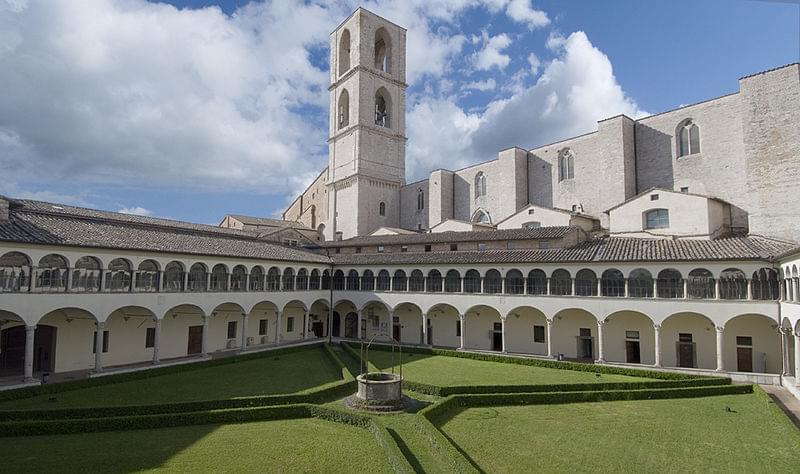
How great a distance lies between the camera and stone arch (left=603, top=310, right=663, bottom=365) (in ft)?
86.2

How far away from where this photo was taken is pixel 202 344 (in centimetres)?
2759

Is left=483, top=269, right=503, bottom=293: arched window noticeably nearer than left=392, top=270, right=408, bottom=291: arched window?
Yes

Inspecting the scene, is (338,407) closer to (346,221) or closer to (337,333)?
(337,333)

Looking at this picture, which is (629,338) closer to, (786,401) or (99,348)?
(786,401)

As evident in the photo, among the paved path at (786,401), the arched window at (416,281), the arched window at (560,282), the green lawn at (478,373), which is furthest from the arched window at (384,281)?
the paved path at (786,401)

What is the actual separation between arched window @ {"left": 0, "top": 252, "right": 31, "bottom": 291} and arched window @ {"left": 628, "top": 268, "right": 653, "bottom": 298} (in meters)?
29.9

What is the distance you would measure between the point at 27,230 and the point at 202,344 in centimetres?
1099

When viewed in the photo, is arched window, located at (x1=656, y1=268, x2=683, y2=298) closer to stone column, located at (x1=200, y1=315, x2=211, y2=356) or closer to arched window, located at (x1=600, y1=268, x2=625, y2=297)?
arched window, located at (x1=600, y1=268, x2=625, y2=297)

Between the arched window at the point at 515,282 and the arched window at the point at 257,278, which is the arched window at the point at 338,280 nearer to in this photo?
the arched window at the point at 257,278

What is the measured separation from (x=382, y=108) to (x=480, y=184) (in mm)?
15416

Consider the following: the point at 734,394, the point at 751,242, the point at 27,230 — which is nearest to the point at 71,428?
the point at 27,230

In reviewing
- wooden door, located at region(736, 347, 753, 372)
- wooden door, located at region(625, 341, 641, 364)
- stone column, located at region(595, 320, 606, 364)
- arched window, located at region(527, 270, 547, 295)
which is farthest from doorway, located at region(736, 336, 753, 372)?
arched window, located at region(527, 270, 547, 295)

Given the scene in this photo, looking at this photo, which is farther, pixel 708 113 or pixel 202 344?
pixel 708 113

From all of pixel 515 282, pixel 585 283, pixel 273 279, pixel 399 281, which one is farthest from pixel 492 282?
pixel 273 279
